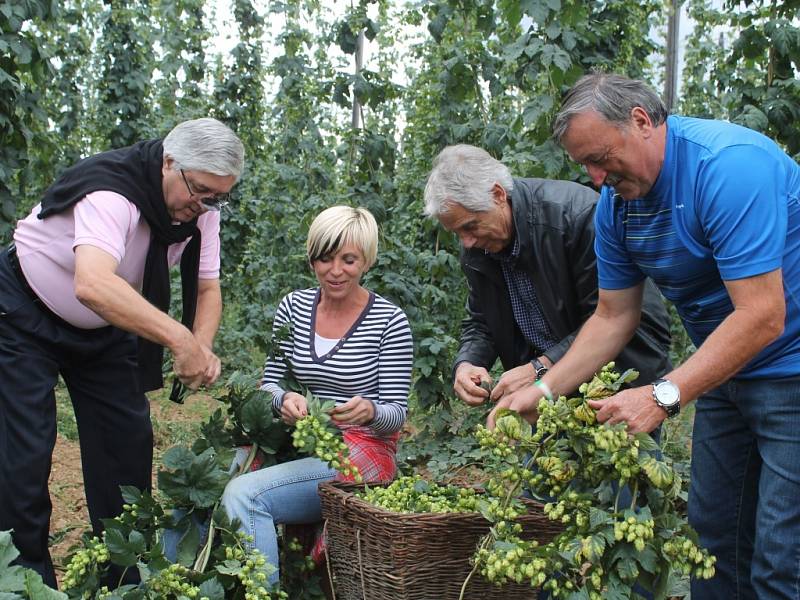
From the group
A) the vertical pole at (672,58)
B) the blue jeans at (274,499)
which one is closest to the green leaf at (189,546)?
the blue jeans at (274,499)

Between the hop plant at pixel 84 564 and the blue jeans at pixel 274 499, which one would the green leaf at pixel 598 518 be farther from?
the hop plant at pixel 84 564

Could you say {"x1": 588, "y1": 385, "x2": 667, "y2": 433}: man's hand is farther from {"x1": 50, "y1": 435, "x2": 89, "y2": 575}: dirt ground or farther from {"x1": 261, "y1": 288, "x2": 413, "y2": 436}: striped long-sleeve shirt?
{"x1": 50, "y1": 435, "x2": 89, "y2": 575}: dirt ground

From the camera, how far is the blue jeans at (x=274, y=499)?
244cm

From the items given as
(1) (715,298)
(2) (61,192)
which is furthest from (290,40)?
(1) (715,298)

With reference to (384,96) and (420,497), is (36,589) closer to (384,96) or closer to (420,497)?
(420,497)

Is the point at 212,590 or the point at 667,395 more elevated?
the point at 667,395

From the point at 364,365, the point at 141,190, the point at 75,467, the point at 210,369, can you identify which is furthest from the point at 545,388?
the point at 75,467

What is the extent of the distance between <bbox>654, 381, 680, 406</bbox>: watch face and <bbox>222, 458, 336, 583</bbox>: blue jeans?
1.02m

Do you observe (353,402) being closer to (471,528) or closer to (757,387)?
(471,528)

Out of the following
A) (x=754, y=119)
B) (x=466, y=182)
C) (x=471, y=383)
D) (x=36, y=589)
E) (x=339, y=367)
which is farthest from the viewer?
(x=754, y=119)

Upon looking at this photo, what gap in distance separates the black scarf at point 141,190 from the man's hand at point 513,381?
3.57 feet

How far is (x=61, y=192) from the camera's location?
2.57 meters

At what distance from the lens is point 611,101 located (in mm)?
1905

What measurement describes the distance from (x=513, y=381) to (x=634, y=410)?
25.6 inches
